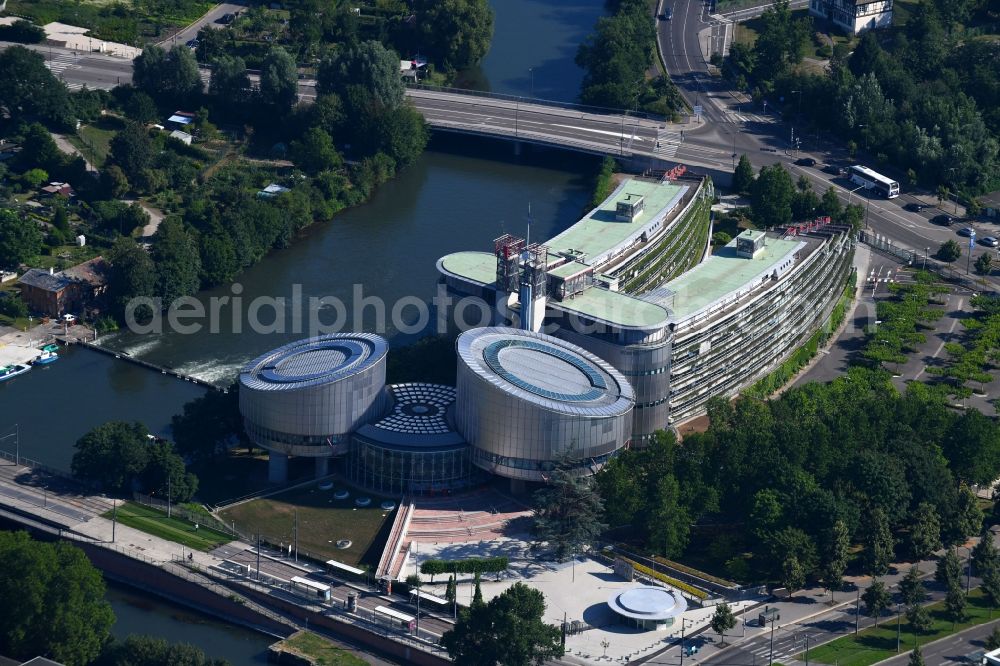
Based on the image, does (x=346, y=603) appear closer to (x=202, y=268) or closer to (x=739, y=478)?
(x=739, y=478)

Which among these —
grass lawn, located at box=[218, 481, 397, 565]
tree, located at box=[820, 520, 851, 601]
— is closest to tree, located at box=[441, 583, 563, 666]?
grass lawn, located at box=[218, 481, 397, 565]

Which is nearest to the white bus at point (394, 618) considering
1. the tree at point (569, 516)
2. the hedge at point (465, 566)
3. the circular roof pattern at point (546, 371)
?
the hedge at point (465, 566)

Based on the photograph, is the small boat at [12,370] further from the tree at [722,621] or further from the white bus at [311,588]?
the tree at [722,621]

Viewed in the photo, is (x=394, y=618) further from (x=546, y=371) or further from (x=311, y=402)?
(x=546, y=371)

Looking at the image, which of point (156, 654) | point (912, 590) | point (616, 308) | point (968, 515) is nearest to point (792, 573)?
point (912, 590)

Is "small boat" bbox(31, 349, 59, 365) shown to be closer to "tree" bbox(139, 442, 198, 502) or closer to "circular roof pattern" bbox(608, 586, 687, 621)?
"tree" bbox(139, 442, 198, 502)

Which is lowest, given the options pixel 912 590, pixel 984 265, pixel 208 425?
pixel 912 590

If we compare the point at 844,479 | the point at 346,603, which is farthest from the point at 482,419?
the point at 844,479
